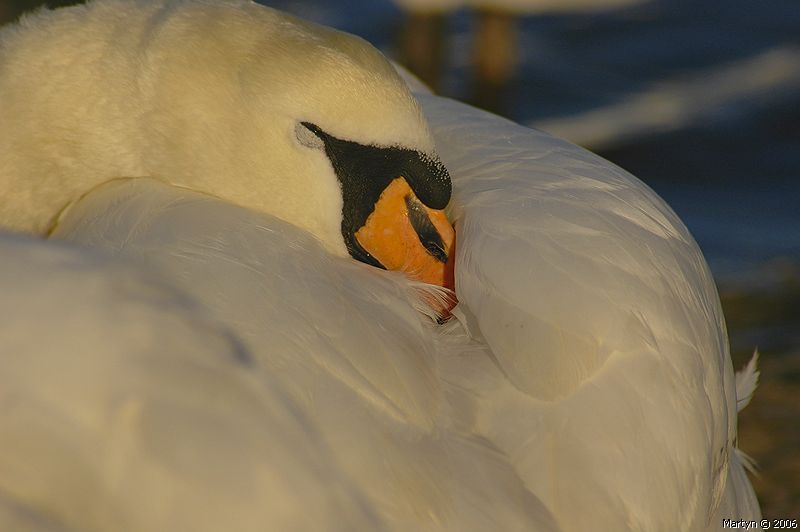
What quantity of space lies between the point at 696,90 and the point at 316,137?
15.1 feet

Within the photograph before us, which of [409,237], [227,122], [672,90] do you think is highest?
[227,122]

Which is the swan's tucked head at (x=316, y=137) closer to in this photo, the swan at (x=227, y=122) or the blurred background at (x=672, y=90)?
the swan at (x=227, y=122)

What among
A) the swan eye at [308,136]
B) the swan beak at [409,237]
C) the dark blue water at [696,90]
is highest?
the swan eye at [308,136]

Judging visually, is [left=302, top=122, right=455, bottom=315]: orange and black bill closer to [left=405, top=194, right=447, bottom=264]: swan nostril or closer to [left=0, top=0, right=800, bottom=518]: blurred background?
[left=405, top=194, right=447, bottom=264]: swan nostril

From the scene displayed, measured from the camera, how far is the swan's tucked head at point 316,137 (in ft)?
7.61

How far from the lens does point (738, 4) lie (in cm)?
Answer: 741

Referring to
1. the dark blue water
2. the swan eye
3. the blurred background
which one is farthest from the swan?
the dark blue water

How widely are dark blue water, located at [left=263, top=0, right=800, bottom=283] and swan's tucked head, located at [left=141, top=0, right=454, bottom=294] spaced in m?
2.81

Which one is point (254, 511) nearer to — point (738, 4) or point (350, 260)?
point (350, 260)

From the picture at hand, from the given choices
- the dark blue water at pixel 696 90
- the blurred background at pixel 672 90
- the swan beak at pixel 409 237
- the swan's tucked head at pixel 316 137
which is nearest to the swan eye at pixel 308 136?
the swan's tucked head at pixel 316 137

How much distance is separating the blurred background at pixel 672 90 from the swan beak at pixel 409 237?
2.27 m

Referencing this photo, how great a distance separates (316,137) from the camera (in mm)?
2350

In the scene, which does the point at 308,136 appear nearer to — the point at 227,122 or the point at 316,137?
the point at 316,137

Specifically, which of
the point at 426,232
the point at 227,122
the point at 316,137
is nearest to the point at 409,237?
the point at 426,232
